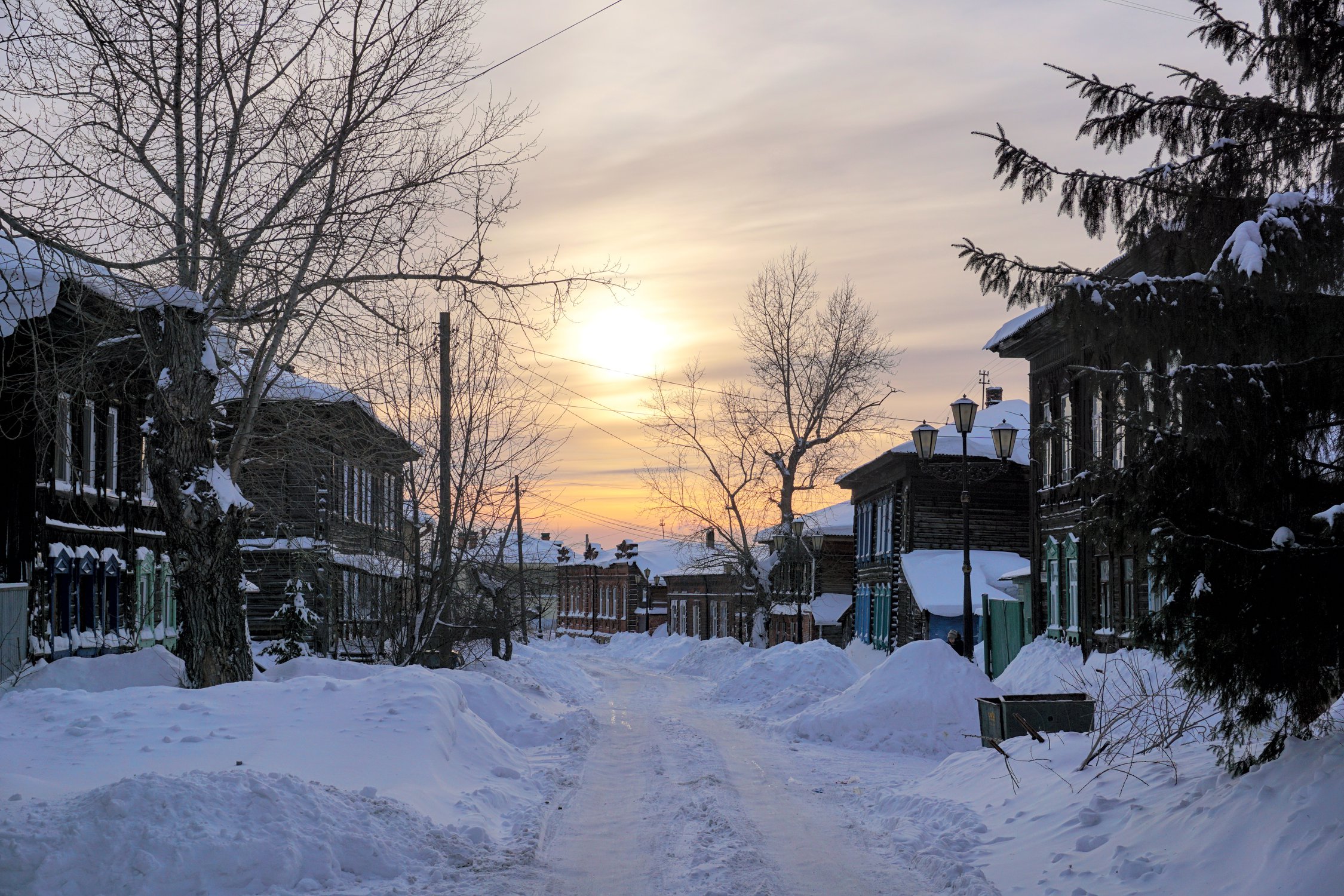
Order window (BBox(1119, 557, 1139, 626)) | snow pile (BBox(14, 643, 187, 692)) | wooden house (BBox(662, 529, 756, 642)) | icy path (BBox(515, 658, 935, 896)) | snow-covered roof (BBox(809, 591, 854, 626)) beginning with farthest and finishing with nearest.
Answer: wooden house (BBox(662, 529, 756, 642)) < snow-covered roof (BBox(809, 591, 854, 626)) < window (BBox(1119, 557, 1139, 626)) < snow pile (BBox(14, 643, 187, 692)) < icy path (BBox(515, 658, 935, 896))

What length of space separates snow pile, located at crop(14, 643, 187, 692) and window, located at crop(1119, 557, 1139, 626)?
17.1m

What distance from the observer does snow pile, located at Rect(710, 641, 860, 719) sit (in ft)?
78.7

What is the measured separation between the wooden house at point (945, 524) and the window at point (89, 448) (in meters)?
21.4

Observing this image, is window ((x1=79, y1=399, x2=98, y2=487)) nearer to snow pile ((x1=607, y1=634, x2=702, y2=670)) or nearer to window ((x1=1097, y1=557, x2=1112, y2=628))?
window ((x1=1097, y1=557, x2=1112, y2=628))

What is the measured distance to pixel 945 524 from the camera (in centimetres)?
3628

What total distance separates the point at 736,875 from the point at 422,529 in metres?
15.0

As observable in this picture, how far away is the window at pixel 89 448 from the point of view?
2019 centimetres

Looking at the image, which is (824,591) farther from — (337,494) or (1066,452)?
(337,494)

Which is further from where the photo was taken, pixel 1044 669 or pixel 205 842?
pixel 1044 669

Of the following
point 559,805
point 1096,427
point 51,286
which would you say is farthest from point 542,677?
point 51,286

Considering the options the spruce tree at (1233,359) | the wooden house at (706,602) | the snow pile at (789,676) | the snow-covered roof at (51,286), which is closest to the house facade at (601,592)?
the wooden house at (706,602)

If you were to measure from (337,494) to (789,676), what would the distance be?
10.6m

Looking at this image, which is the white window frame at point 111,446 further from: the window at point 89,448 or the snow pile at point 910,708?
the snow pile at point 910,708

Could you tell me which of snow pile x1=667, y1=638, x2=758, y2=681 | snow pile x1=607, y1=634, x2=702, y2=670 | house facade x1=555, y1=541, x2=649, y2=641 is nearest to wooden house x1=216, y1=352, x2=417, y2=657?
snow pile x1=667, y1=638, x2=758, y2=681
